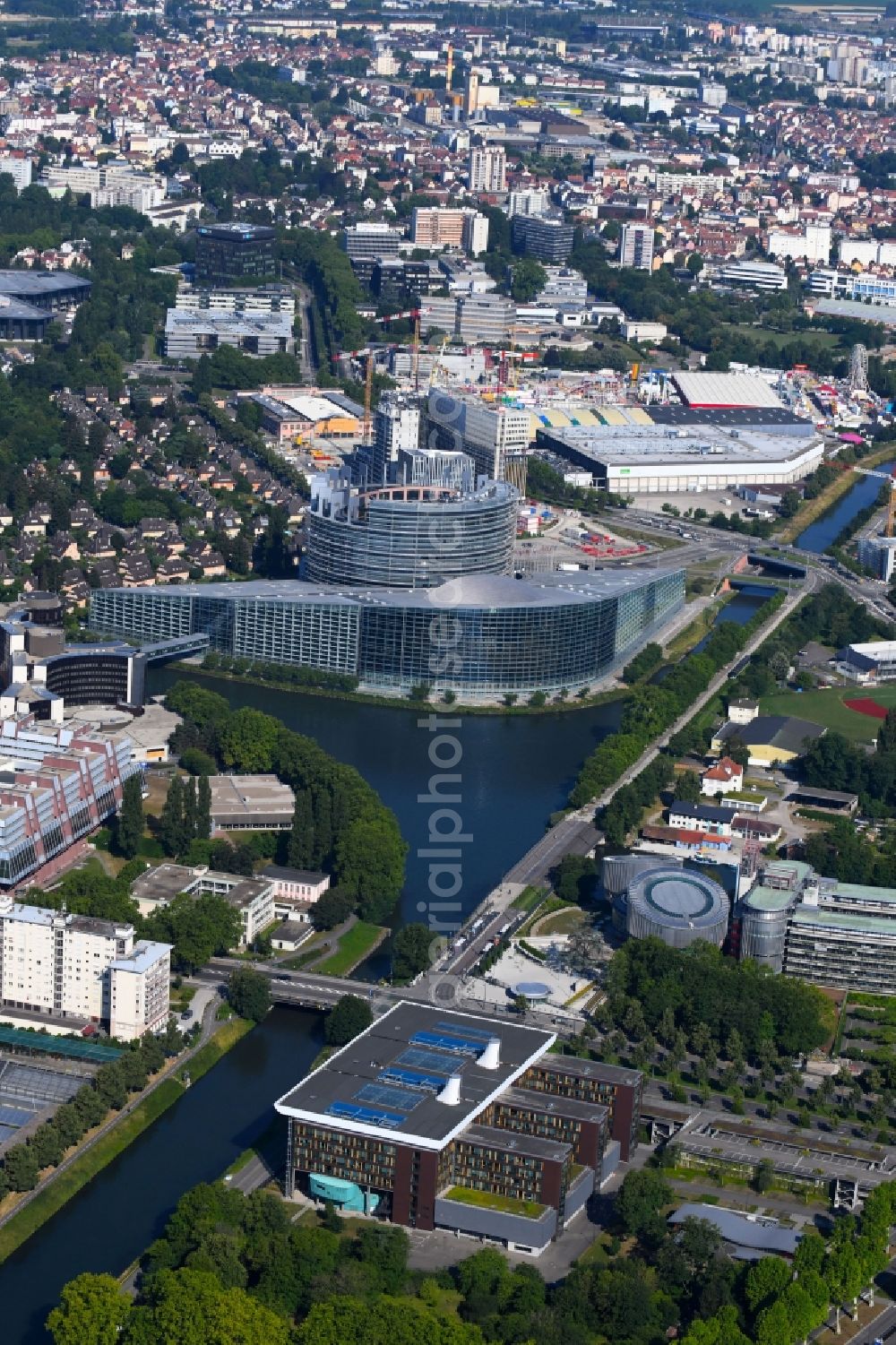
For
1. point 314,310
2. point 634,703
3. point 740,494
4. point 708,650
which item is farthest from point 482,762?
point 314,310

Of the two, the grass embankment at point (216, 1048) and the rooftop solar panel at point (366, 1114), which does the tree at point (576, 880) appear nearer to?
the grass embankment at point (216, 1048)

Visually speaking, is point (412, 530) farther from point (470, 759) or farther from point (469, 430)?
point (469, 430)

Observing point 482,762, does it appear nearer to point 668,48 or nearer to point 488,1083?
point 488,1083

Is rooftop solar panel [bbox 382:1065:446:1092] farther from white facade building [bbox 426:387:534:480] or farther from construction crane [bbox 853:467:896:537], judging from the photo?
construction crane [bbox 853:467:896:537]

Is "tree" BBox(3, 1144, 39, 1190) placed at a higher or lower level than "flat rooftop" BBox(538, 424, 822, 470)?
higher

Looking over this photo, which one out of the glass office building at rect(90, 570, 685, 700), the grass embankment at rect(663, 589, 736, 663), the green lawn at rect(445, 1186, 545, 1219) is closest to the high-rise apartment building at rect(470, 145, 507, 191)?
the grass embankment at rect(663, 589, 736, 663)

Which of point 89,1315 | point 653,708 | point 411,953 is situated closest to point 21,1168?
point 89,1315
